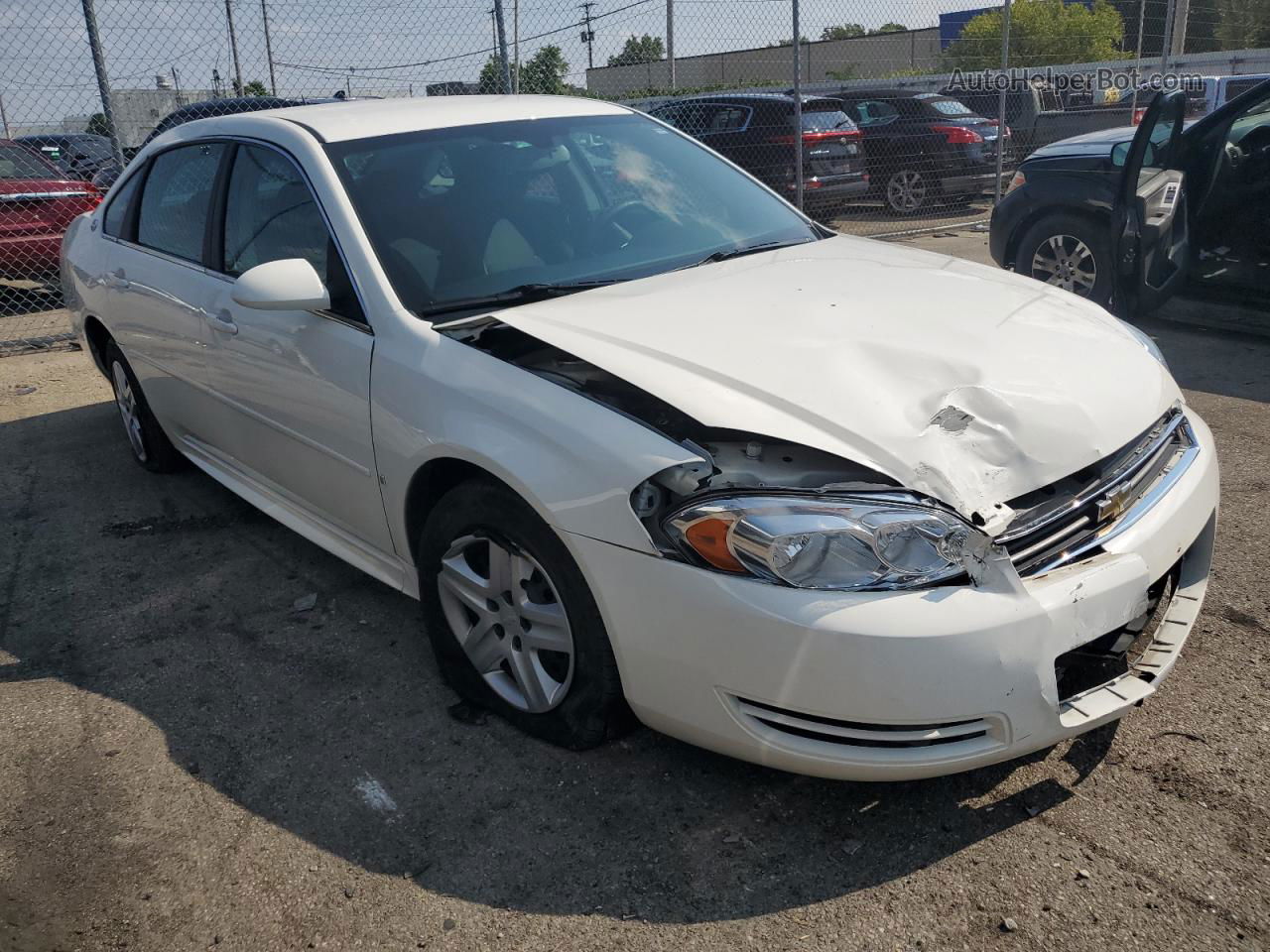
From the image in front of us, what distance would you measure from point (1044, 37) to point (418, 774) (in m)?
27.9

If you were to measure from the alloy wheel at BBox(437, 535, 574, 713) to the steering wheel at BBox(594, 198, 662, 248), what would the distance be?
120cm

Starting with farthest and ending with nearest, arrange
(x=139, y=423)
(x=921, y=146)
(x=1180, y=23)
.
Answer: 1. (x=1180, y=23)
2. (x=921, y=146)
3. (x=139, y=423)

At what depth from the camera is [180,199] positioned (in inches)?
170

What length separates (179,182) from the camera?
434 cm

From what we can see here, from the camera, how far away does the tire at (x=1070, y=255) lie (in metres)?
6.98

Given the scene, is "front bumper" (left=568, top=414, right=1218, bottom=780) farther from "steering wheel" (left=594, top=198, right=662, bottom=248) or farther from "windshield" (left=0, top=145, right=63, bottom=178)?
"windshield" (left=0, top=145, right=63, bottom=178)

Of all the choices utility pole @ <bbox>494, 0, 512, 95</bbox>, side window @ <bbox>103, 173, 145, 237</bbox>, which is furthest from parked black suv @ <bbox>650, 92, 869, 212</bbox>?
side window @ <bbox>103, 173, 145, 237</bbox>

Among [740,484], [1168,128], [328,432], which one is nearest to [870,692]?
[740,484]

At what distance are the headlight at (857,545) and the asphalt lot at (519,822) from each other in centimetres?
67

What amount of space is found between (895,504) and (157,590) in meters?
2.93

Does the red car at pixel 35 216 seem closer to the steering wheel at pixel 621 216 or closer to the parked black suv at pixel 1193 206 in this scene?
the steering wheel at pixel 621 216

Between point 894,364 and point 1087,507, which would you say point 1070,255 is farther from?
point 1087,507

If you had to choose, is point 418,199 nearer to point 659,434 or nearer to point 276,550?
point 659,434

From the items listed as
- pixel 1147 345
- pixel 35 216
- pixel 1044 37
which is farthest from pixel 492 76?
pixel 1044 37
